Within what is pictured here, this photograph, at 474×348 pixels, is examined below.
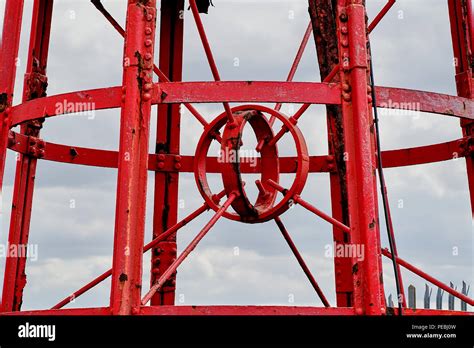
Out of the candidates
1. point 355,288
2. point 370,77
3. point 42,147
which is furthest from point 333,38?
point 42,147

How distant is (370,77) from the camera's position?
7676 mm

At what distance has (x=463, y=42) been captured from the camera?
10477 millimetres

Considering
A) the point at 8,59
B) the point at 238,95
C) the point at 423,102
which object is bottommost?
the point at 238,95

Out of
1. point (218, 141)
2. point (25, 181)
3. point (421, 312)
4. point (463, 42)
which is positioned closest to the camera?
point (421, 312)

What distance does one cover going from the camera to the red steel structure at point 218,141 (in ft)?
24.1

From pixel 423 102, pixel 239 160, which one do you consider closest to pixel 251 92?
pixel 239 160

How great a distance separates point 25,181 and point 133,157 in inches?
155

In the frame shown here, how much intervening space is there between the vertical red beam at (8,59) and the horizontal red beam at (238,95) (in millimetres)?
1007

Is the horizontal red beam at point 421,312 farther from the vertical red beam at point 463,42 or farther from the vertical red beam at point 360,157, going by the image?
the vertical red beam at point 463,42

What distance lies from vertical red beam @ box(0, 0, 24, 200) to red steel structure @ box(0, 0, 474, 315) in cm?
2

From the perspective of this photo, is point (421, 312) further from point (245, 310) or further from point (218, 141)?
point (218, 141)

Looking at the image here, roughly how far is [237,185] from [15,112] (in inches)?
113

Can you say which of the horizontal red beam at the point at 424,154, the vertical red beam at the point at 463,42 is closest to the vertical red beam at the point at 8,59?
the vertical red beam at the point at 463,42
